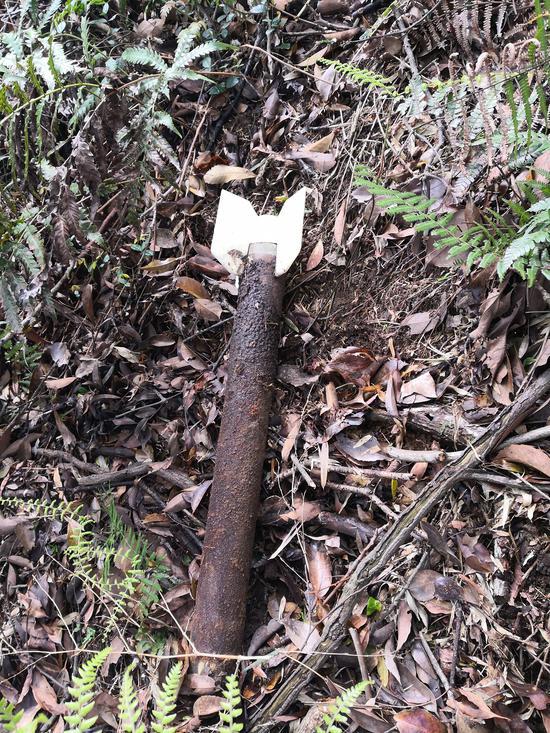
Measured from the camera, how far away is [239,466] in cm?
208

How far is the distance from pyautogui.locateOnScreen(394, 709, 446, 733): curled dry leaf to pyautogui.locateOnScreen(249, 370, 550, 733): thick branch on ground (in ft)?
0.91

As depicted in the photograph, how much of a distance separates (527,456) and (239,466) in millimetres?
982

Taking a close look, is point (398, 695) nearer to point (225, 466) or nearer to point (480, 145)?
point (225, 466)

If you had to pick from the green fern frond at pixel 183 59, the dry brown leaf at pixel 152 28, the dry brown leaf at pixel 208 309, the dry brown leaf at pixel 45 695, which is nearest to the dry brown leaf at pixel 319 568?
the dry brown leaf at pixel 208 309

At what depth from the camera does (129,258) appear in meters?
2.63

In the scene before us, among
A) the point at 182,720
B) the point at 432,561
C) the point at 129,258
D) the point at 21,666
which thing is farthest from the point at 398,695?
the point at 129,258

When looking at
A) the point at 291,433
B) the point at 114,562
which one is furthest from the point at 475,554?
the point at 114,562

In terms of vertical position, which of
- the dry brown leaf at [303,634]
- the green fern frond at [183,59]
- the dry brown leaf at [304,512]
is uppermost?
the green fern frond at [183,59]

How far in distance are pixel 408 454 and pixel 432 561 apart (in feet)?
1.18

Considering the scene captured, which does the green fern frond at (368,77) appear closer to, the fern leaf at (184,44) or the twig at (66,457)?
the fern leaf at (184,44)

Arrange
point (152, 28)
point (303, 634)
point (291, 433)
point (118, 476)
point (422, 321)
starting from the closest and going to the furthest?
point (303, 634) < point (422, 321) < point (291, 433) < point (118, 476) < point (152, 28)

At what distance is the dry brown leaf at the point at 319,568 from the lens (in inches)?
78.4

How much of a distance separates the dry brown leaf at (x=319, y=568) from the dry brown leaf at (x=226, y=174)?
1.61 m

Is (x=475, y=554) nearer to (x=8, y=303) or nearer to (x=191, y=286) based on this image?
(x=191, y=286)
